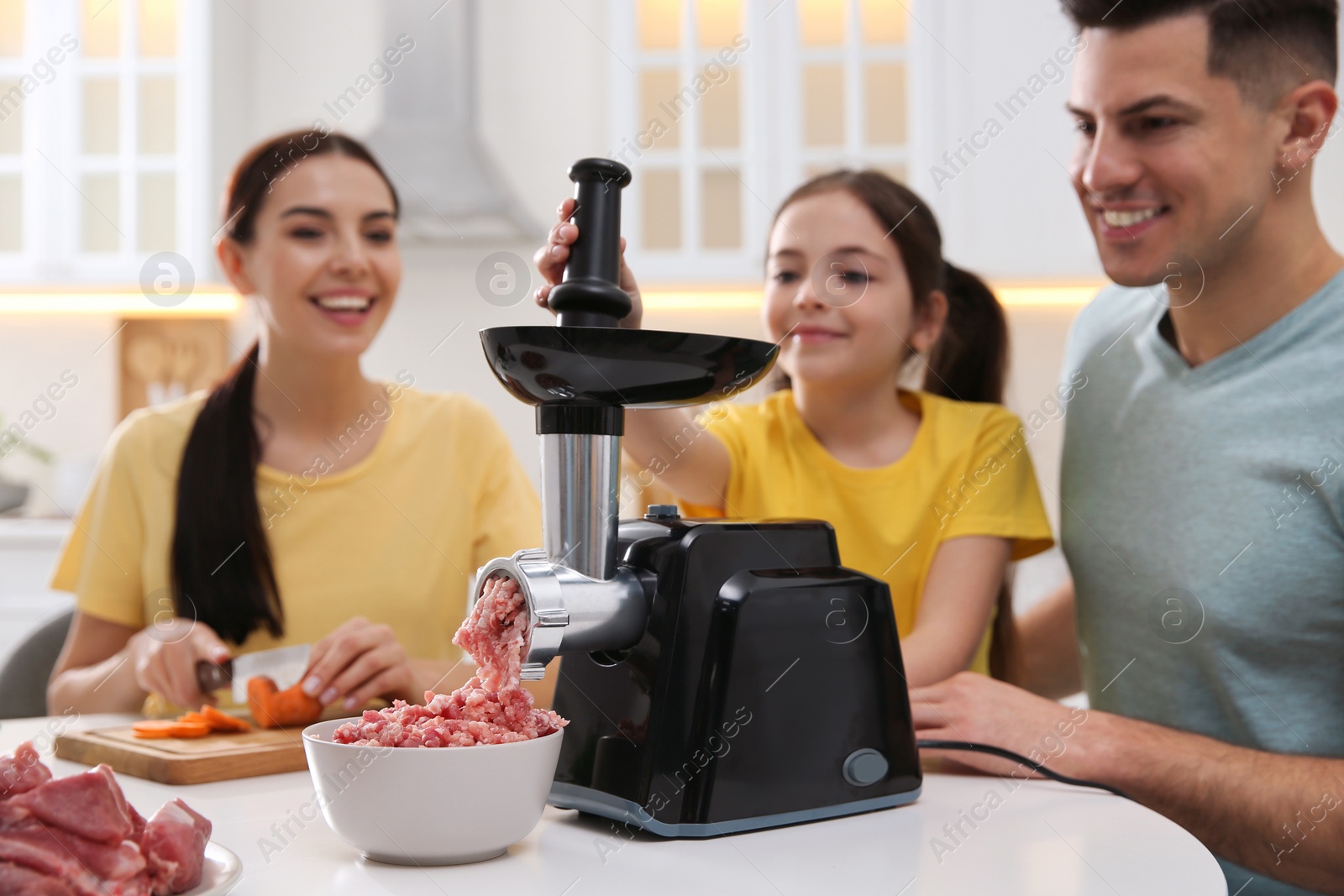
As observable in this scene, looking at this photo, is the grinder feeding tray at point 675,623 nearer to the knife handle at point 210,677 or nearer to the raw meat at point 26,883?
the raw meat at point 26,883

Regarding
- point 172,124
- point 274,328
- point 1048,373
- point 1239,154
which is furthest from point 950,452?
point 172,124

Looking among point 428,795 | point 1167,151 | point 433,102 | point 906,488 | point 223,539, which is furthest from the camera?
point 433,102

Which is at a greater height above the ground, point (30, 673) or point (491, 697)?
point (491, 697)

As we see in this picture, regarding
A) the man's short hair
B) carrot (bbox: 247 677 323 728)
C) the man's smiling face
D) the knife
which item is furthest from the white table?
the man's short hair

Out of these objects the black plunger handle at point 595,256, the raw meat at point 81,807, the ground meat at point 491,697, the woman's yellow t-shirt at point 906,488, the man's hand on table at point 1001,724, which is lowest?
the man's hand on table at point 1001,724

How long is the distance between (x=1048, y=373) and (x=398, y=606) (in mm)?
2415

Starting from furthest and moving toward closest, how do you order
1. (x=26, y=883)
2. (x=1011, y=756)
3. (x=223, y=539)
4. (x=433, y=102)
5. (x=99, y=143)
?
(x=99, y=143), (x=433, y=102), (x=223, y=539), (x=1011, y=756), (x=26, y=883)

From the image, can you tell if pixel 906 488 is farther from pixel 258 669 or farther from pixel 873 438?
pixel 258 669

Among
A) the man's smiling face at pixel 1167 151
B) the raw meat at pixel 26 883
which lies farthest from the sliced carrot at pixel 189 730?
the man's smiling face at pixel 1167 151

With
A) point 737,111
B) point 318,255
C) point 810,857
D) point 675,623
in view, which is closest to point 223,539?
point 318,255

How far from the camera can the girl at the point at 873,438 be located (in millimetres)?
1266

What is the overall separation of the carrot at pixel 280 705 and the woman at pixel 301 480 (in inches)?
17.5

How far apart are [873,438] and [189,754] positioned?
35.7 inches

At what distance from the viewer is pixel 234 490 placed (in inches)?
60.6
